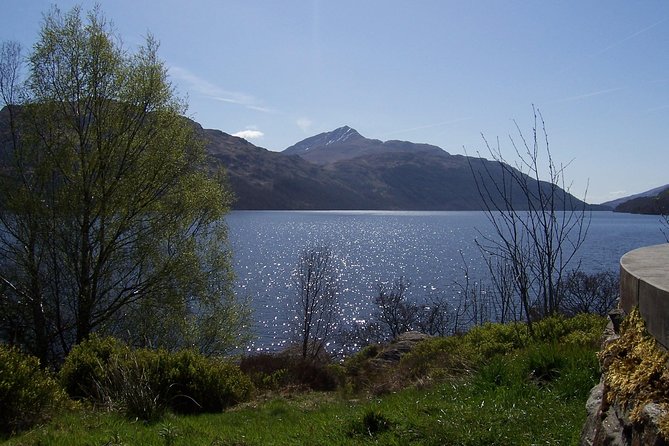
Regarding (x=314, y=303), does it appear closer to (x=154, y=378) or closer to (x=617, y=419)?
(x=154, y=378)

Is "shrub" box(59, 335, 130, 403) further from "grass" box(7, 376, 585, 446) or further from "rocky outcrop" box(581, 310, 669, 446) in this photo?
"rocky outcrop" box(581, 310, 669, 446)

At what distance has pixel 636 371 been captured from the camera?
9.27 feet

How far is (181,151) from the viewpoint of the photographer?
16.9 m

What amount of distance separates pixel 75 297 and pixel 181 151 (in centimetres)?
502

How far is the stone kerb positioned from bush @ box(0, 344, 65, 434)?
21.1 ft

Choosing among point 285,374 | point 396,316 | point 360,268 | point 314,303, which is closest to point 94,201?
point 285,374

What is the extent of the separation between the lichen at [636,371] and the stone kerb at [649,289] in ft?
0.21

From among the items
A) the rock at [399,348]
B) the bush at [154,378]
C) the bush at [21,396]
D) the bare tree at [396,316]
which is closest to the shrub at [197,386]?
the bush at [154,378]

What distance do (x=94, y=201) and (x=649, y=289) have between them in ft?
48.4

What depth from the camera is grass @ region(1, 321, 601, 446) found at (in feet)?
16.1

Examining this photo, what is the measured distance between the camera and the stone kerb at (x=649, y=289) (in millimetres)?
2719

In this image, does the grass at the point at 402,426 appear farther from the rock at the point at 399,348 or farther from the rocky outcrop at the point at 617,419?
the rock at the point at 399,348

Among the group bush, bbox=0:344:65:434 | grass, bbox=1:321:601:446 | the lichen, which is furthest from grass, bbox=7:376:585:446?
the lichen

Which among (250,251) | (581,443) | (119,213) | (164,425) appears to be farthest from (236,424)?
(250,251)
